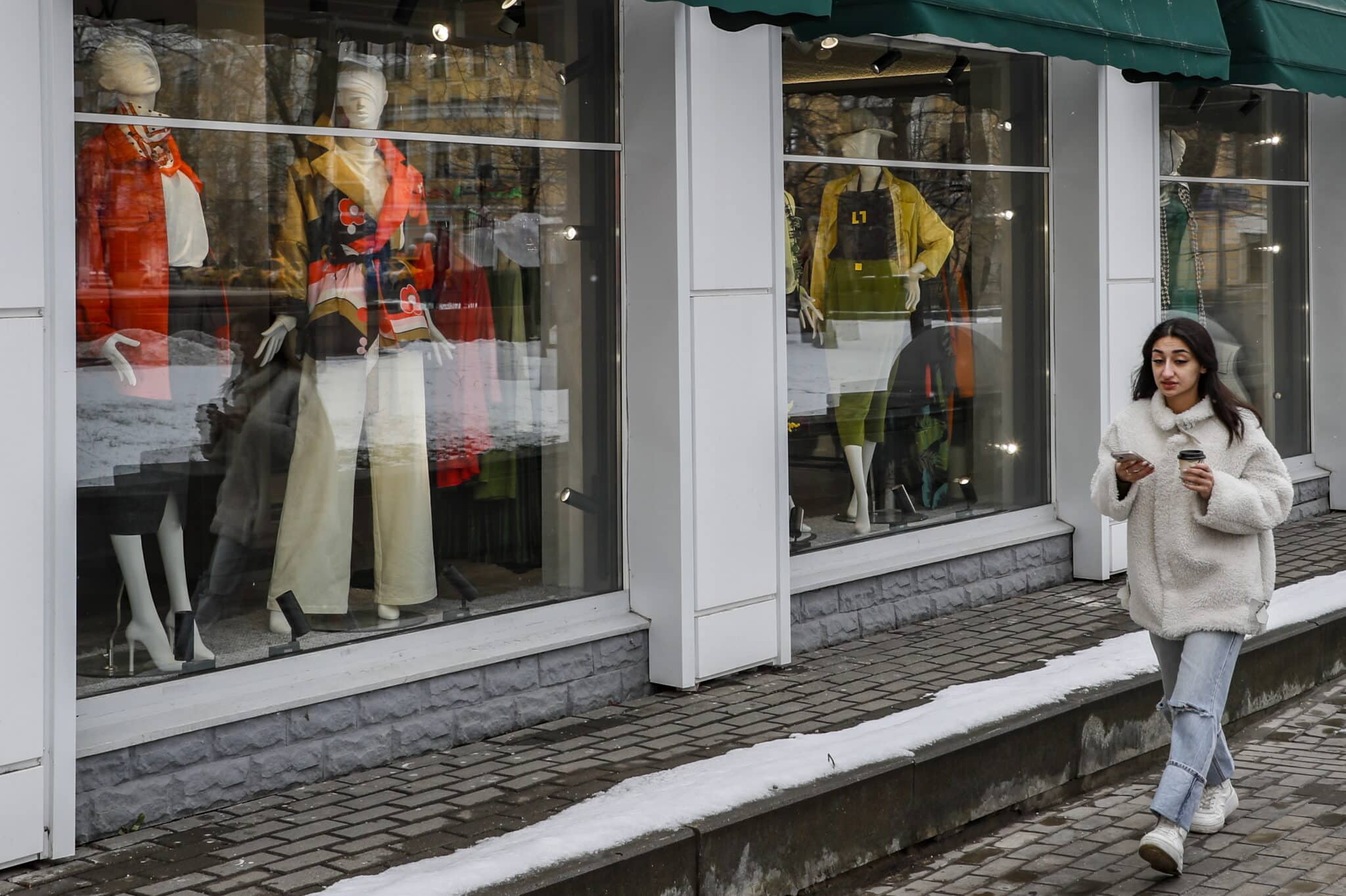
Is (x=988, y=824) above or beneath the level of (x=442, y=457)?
beneath

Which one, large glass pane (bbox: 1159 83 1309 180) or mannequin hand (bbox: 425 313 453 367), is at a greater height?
large glass pane (bbox: 1159 83 1309 180)

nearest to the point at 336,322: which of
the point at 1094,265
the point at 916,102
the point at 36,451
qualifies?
the point at 36,451

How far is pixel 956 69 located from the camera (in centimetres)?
916

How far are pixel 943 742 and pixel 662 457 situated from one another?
5.75ft

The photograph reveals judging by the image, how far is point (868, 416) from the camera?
29.0 feet

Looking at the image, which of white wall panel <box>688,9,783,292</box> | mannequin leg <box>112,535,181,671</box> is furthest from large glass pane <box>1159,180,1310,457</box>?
mannequin leg <box>112,535,181,671</box>

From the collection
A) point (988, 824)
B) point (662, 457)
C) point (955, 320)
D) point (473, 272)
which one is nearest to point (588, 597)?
point (662, 457)

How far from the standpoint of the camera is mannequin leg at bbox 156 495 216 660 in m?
5.78

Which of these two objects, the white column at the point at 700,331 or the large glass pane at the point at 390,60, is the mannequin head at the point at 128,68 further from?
the white column at the point at 700,331

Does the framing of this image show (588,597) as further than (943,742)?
Yes

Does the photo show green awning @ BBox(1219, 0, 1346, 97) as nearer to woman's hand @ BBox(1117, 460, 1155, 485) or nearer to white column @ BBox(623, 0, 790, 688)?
white column @ BBox(623, 0, 790, 688)

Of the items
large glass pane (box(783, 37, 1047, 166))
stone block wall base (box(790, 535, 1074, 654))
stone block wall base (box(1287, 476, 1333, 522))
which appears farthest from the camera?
stone block wall base (box(1287, 476, 1333, 522))

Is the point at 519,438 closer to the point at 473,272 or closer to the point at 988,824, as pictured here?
the point at 473,272

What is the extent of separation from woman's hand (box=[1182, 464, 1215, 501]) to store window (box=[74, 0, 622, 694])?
2.67 m
